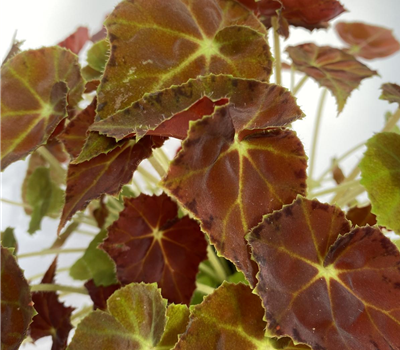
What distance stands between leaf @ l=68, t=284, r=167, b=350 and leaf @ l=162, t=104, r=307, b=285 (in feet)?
0.29

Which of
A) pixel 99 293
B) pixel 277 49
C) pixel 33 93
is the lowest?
pixel 99 293

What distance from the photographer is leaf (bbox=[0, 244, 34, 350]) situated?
Answer: 0.41m

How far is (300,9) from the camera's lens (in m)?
0.50

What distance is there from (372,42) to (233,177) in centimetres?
61

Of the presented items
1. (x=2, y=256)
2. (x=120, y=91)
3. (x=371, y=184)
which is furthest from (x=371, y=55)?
(x=2, y=256)

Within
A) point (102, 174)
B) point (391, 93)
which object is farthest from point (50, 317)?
Result: point (391, 93)

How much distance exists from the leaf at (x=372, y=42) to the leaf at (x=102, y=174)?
0.59 meters

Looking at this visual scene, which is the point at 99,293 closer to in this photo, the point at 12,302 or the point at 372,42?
the point at 12,302

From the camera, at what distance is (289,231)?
37cm

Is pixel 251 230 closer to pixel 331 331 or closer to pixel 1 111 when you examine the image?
pixel 331 331

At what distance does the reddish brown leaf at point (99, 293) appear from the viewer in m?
0.53

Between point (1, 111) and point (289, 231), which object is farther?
point (1, 111)

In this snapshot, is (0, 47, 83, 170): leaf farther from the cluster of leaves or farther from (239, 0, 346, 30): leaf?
(239, 0, 346, 30): leaf

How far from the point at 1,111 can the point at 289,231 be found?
1.07 feet
